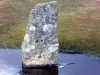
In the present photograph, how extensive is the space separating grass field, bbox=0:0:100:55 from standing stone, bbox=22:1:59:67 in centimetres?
308

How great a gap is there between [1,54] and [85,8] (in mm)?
15405

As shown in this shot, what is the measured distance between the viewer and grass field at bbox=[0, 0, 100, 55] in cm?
2338

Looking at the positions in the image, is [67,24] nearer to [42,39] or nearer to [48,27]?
[48,27]

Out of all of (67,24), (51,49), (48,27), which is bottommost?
(51,49)

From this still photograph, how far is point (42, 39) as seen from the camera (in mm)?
19453

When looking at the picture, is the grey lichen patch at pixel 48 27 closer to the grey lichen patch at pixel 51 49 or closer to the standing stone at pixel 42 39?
the standing stone at pixel 42 39

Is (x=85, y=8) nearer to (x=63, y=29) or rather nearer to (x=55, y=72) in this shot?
(x=63, y=29)

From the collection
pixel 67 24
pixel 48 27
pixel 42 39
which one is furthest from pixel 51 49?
pixel 67 24

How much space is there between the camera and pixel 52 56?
1947 cm

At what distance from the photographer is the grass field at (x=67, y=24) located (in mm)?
23383

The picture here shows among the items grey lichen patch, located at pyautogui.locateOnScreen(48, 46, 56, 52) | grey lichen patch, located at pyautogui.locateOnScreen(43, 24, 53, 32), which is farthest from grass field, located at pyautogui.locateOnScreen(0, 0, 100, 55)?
grey lichen patch, located at pyautogui.locateOnScreen(43, 24, 53, 32)

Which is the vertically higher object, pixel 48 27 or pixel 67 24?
pixel 48 27

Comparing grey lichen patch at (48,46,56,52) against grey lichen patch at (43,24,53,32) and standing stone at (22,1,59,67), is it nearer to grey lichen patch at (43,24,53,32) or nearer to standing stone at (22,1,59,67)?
standing stone at (22,1,59,67)

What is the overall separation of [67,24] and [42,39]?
9.17 metres
